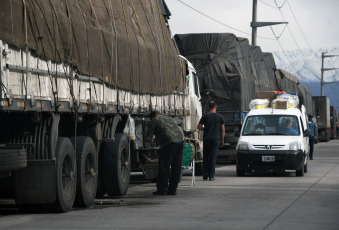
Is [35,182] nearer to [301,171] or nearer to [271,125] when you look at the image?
[301,171]

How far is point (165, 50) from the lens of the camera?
17812 mm

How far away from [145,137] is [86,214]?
4976 mm

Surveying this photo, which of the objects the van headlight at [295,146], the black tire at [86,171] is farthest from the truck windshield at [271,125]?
the black tire at [86,171]

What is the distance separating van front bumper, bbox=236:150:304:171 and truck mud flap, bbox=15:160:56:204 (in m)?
10.0

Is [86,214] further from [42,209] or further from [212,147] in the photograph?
[212,147]

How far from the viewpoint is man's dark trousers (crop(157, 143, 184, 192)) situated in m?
14.8

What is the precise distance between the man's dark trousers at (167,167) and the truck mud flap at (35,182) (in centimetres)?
419

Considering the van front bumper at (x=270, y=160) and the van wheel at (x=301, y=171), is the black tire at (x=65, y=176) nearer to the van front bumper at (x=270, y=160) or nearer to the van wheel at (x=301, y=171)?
the van front bumper at (x=270, y=160)

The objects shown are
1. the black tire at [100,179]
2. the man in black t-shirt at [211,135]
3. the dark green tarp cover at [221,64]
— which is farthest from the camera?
the dark green tarp cover at [221,64]

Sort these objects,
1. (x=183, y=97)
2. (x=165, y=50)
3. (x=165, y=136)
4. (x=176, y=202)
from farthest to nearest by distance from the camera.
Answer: (x=183, y=97) → (x=165, y=50) → (x=165, y=136) → (x=176, y=202)

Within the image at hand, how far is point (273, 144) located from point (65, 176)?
9557 millimetres

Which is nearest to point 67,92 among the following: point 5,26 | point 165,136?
point 5,26

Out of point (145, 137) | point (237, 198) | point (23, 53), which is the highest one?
point (23, 53)

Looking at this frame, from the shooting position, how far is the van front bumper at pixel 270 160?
2002cm
